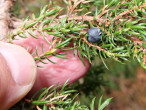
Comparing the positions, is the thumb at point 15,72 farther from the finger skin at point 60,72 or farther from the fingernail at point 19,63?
the finger skin at point 60,72

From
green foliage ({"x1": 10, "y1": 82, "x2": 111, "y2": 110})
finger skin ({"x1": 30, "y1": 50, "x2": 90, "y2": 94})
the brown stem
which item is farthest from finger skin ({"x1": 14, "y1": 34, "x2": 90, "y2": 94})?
green foliage ({"x1": 10, "y1": 82, "x2": 111, "y2": 110})

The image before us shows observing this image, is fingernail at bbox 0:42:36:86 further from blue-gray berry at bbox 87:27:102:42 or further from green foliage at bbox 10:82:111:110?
blue-gray berry at bbox 87:27:102:42

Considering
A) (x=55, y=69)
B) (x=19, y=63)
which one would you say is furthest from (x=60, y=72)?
(x=19, y=63)

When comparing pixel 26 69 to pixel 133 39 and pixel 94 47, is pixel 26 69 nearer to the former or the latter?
pixel 94 47

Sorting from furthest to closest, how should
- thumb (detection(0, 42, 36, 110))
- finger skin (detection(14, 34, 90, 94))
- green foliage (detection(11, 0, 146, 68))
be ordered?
1. finger skin (detection(14, 34, 90, 94))
2. thumb (detection(0, 42, 36, 110))
3. green foliage (detection(11, 0, 146, 68))

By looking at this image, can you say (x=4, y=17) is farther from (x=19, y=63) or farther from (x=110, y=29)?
(x=110, y=29)

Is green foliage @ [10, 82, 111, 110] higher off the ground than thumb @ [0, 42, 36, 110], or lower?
lower

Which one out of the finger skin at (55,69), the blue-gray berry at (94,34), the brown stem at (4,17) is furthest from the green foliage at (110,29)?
the finger skin at (55,69)

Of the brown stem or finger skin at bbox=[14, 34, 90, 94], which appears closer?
the brown stem
